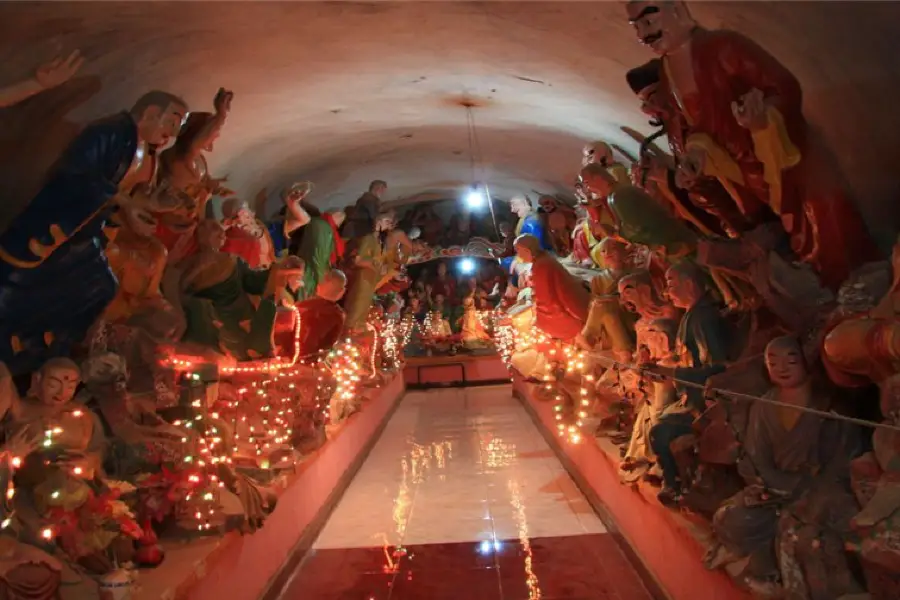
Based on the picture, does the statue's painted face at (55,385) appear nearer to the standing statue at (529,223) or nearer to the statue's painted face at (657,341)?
the statue's painted face at (657,341)

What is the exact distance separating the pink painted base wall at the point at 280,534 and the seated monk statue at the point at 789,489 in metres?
1.98

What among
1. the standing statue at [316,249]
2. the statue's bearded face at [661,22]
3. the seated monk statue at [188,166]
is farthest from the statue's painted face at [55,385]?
the standing statue at [316,249]

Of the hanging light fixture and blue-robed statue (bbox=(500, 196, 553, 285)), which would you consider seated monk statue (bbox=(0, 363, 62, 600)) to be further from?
blue-robed statue (bbox=(500, 196, 553, 285))

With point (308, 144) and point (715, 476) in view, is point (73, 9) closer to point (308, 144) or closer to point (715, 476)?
point (715, 476)

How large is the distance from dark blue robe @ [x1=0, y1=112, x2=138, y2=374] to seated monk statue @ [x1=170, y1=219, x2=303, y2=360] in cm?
93

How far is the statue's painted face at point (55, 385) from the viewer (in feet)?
10.3

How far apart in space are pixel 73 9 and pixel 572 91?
3149 millimetres

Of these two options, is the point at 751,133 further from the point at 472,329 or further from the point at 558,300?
the point at 472,329

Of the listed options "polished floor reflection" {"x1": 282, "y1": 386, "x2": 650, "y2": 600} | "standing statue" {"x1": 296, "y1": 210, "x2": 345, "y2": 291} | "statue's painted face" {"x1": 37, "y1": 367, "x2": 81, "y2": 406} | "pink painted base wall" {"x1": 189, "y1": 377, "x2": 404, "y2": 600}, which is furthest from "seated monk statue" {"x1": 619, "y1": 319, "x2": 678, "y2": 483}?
"standing statue" {"x1": 296, "y1": 210, "x2": 345, "y2": 291}

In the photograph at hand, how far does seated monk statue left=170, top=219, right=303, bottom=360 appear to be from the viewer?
15.0ft

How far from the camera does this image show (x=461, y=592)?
4.20 m

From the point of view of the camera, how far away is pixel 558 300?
6.51 meters

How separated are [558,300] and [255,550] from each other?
10.6 ft

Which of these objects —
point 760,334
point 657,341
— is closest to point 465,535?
point 657,341
